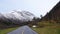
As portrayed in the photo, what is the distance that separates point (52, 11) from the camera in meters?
162

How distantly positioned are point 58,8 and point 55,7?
5897 millimetres

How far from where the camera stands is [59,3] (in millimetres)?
151625

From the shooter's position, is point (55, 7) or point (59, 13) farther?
point (55, 7)

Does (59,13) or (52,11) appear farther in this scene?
(52,11)

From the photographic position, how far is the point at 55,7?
530ft

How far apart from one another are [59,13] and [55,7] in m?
11.4

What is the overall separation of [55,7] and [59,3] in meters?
10.4

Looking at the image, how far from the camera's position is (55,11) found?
15575 centimetres

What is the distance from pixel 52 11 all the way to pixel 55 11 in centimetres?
697

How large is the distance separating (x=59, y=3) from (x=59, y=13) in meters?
8.31

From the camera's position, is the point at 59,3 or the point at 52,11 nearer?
the point at 59,3

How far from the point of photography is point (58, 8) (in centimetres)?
15600

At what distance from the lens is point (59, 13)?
15175cm
